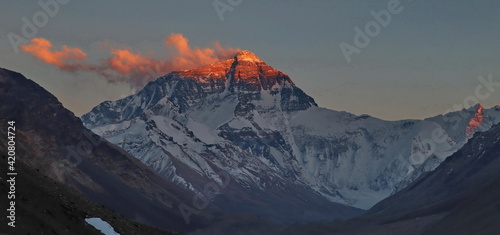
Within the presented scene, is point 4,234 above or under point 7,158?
under

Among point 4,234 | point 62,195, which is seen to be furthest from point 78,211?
point 4,234

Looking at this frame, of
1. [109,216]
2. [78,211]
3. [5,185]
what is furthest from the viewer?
[109,216]

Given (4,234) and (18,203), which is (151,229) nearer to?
(18,203)

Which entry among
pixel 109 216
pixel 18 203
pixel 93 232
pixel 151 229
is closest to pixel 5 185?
pixel 18 203

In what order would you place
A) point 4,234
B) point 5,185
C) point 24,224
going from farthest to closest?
point 5,185 → point 24,224 → point 4,234

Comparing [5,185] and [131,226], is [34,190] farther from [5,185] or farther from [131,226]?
[131,226]

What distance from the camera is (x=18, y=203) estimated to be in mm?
85062

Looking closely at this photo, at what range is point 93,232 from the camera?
306 ft

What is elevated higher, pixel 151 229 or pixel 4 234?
pixel 151 229

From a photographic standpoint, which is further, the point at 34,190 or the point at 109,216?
the point at 109,216

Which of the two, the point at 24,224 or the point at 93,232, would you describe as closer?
the point at 24,224

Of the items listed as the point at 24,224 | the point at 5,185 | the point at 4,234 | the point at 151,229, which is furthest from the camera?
the point at 151,229

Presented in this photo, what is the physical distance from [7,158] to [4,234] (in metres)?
25.6

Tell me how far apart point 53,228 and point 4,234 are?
9.75 meters
